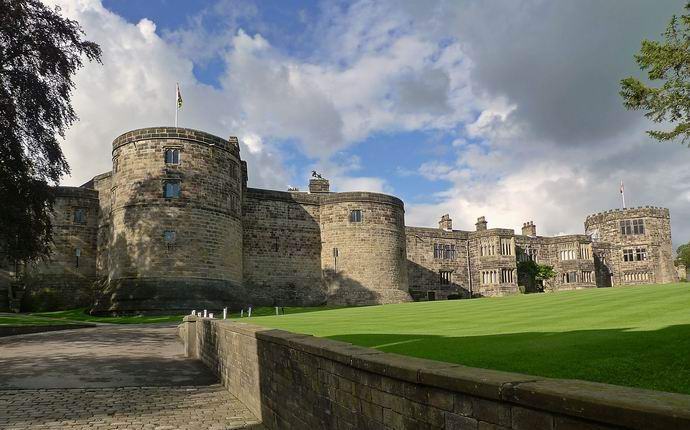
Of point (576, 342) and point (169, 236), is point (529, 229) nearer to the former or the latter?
point (169, 236)

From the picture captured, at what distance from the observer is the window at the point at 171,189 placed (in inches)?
1233

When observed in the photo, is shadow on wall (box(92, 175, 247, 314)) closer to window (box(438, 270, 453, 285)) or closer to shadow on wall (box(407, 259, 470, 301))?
shadow on wall (box(407, 259, 470, 301))

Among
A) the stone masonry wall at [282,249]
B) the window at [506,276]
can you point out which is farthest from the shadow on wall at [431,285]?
the stone masonry wall at [282,249]

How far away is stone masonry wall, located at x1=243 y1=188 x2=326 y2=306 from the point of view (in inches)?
1545

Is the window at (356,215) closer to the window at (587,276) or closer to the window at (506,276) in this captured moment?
the window at (506,276)

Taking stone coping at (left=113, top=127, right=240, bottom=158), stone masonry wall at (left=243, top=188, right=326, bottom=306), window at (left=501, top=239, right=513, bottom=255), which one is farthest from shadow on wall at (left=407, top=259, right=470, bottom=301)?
stone coping at (left=113, top=127, right=240, bottom=158)

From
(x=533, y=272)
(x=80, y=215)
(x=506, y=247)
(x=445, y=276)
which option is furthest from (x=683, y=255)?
(x=80, y=215)

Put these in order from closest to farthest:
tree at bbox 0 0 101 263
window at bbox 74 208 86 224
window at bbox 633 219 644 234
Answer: tree at bbox 0 0 101 263
window at bbox 74 208 86 224
window at bbox 633 219 644 234

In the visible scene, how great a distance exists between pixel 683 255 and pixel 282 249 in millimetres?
75024

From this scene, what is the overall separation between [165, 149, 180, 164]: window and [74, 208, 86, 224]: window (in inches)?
417

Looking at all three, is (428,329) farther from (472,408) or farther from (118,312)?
(118,312)

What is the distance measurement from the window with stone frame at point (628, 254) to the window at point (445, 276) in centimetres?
2387

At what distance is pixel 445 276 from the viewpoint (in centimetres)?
5312

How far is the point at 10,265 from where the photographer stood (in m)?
35.6
